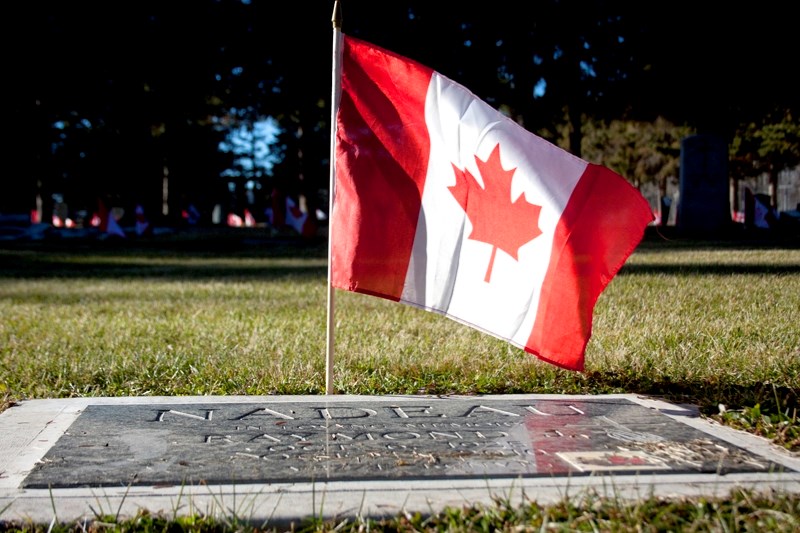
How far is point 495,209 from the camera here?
4949 mm

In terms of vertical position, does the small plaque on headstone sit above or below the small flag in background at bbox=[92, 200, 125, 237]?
below

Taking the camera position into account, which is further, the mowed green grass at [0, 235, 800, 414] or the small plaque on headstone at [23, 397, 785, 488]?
the mowed green grass at [0, 235, 800, 414]

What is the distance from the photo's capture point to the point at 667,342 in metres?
6.47

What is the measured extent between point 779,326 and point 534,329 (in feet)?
9.38

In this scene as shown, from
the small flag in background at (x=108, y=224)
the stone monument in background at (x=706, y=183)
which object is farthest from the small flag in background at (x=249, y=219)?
the stone monument in background at (x=706, y=183)

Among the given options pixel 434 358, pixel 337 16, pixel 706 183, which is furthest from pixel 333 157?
pixel 706 183

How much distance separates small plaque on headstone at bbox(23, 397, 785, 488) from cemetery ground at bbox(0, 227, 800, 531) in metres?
0.37

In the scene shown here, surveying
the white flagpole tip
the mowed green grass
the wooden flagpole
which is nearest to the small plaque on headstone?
the wooden flagpole

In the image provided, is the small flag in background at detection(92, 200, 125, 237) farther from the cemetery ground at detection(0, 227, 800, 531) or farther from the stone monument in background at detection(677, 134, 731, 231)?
the cemetery ground at detection(0, 227, 800, 531)

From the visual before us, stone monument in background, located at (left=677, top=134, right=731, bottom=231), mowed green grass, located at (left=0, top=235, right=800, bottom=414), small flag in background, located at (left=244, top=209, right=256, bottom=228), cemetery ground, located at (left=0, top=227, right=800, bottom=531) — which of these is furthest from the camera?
small flag in background, located at (left=244, top=209, right=256, bottom=228)

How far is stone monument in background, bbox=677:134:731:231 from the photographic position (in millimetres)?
23938

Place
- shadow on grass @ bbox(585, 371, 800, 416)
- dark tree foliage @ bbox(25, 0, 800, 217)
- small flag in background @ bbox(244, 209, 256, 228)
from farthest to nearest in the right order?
small flag in background @ bbox(244, 209, 256, 228) → dark tree foliage @ bbox(25, 0, 800, 217) → shadow on grass @ bbox(585, 371, 800, 416)

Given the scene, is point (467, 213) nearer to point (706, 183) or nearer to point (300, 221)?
point (706, 183)

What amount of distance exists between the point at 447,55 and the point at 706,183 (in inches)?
296
